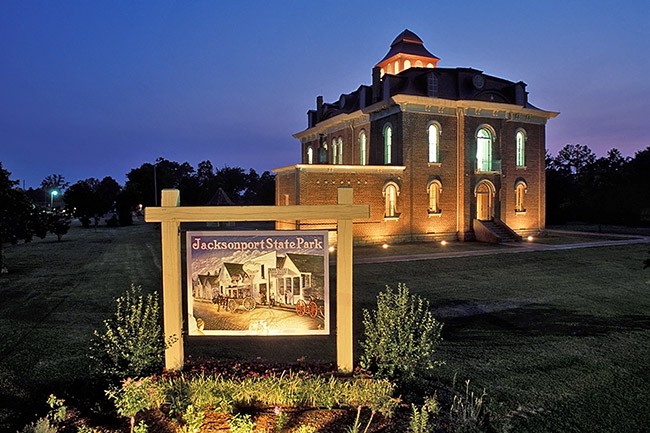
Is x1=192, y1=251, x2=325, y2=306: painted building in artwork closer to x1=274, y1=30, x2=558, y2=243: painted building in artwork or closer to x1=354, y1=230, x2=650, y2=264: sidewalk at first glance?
x1=354, y1=230, x2=650, y2=264: sidewalk

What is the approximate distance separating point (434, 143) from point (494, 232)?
6.59 metres

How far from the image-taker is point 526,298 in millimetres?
11891

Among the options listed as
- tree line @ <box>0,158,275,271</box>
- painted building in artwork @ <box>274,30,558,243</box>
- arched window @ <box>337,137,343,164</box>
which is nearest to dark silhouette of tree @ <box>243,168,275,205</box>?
tree line @ <box>0,158,275,271</box>

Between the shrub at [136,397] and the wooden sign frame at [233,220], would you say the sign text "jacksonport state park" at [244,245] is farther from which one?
the shrub at [136,397]

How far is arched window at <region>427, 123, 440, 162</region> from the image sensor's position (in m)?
27.3

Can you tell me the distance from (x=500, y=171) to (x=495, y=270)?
556 inches

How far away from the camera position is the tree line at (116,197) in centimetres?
1582

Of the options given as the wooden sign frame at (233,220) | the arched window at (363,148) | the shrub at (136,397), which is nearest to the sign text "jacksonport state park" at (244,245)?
the wooden sign frame at (233,220)

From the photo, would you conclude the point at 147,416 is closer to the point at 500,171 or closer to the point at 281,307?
the point at 281,307

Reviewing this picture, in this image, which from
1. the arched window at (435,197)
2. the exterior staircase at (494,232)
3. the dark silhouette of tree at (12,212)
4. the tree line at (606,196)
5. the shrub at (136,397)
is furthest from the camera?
the tree line at (606,196)

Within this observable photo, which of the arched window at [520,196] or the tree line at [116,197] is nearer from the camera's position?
the tree line at [116,197]

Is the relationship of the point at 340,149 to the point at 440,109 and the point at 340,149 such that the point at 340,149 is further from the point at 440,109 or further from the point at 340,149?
the point at 440,109

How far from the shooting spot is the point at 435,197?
27.8m

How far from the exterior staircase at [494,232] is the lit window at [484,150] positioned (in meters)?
3.59
